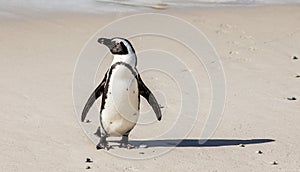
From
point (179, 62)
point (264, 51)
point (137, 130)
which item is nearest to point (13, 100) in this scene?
point (137, 130)

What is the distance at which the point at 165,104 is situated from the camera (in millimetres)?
5934

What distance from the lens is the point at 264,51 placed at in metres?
8.07

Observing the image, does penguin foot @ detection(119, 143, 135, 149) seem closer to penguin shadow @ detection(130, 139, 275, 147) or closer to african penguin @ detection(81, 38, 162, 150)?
african penguin @ detection(81, 38, 162, 150)

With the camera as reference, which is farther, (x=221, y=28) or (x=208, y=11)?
(x=208, y=11)

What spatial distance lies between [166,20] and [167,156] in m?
4.76

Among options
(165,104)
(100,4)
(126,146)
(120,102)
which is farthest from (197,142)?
(100,4)

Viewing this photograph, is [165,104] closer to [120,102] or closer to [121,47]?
[120,102]

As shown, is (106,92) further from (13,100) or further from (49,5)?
A: (49,5)

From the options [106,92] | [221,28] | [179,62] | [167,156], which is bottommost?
[167,156]

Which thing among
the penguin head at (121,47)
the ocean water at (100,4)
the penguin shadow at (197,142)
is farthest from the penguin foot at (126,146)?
the ocean water at (100,4)

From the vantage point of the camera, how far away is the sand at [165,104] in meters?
4.64

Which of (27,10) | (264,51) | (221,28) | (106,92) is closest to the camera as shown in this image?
(106,92)

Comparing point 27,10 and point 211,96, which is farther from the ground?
point 27,10

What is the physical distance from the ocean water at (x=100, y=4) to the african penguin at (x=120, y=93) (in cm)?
510
